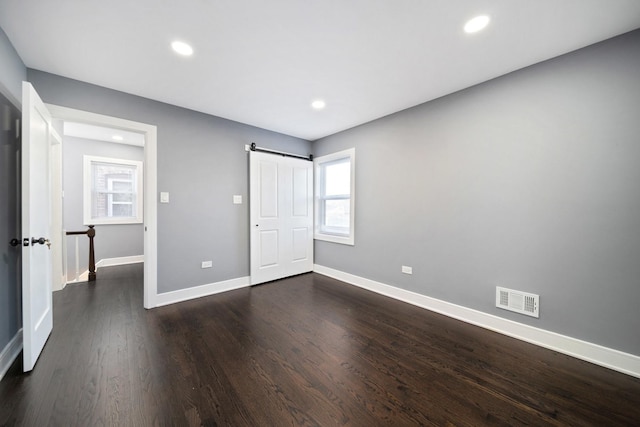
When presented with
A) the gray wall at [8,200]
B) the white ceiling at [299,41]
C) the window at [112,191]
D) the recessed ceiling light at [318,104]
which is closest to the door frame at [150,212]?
the white ceiling at [299,41]

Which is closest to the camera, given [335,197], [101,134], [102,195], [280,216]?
[280,216]

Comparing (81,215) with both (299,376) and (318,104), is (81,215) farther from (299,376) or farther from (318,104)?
(299,376)

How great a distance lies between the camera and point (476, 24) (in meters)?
1.73

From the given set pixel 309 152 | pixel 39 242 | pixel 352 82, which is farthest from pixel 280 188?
pixel 39 242

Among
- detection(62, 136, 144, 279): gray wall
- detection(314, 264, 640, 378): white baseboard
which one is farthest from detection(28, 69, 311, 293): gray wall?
detection(62, 136, 144, 279): gray wall

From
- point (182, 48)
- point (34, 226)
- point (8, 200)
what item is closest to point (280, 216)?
point (182, 48)

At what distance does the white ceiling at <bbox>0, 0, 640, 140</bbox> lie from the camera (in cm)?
160

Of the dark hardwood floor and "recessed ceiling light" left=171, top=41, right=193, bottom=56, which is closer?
the dark hardwood floor

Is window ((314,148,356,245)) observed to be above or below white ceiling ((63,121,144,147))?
below

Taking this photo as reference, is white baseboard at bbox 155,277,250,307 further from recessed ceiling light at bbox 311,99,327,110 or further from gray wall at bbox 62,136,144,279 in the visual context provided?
gray wall at bbox 62,136,144,279

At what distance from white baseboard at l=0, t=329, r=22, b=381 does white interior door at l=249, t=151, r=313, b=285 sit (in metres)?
2.26

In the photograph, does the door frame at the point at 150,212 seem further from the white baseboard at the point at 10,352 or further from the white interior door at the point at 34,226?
the white baseboard at the point at 10,352

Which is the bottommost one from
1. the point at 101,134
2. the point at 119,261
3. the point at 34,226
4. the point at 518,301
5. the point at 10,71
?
the point at 119,261

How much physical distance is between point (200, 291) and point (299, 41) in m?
3.14
